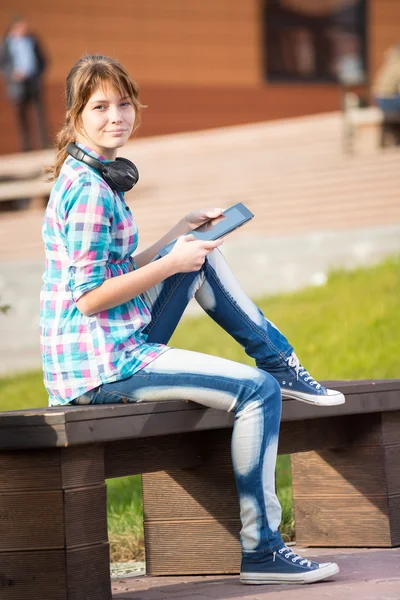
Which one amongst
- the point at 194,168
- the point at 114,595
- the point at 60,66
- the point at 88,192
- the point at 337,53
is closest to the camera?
the point at 88,192

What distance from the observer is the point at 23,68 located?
47.9 feet

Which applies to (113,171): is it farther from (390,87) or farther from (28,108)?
(28,108)

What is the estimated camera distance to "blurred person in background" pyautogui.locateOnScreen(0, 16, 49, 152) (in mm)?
14477

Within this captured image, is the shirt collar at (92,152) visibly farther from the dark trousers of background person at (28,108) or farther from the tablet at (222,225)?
the dark trousers of background person at (28,108)

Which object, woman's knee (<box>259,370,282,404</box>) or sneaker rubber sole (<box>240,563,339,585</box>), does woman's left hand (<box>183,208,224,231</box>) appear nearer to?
woman's knee (<box>259,370,282,404</box>)

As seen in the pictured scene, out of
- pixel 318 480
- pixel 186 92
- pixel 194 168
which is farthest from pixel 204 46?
pixel 318 480

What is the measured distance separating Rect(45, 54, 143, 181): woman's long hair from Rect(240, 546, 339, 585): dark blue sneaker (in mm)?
1278

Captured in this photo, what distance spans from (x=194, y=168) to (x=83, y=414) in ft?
31.4

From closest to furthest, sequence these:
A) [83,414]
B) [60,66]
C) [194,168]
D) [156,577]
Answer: [83,414] < [156,577] < [194,168] < [60,66]

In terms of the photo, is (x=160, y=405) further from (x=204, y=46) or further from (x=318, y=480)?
(x=204, y=46)

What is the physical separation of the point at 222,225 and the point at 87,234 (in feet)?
1.48

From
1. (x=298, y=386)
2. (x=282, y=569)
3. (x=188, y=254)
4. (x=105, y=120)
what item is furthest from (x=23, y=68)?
(x=282, y=569)

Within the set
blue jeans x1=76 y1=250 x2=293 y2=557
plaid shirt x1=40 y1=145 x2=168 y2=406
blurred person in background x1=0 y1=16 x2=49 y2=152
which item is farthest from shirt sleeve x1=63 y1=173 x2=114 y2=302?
blurred person in background x1=0 y1=16 x2=49 y2=152

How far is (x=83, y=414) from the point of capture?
2.86 metres
